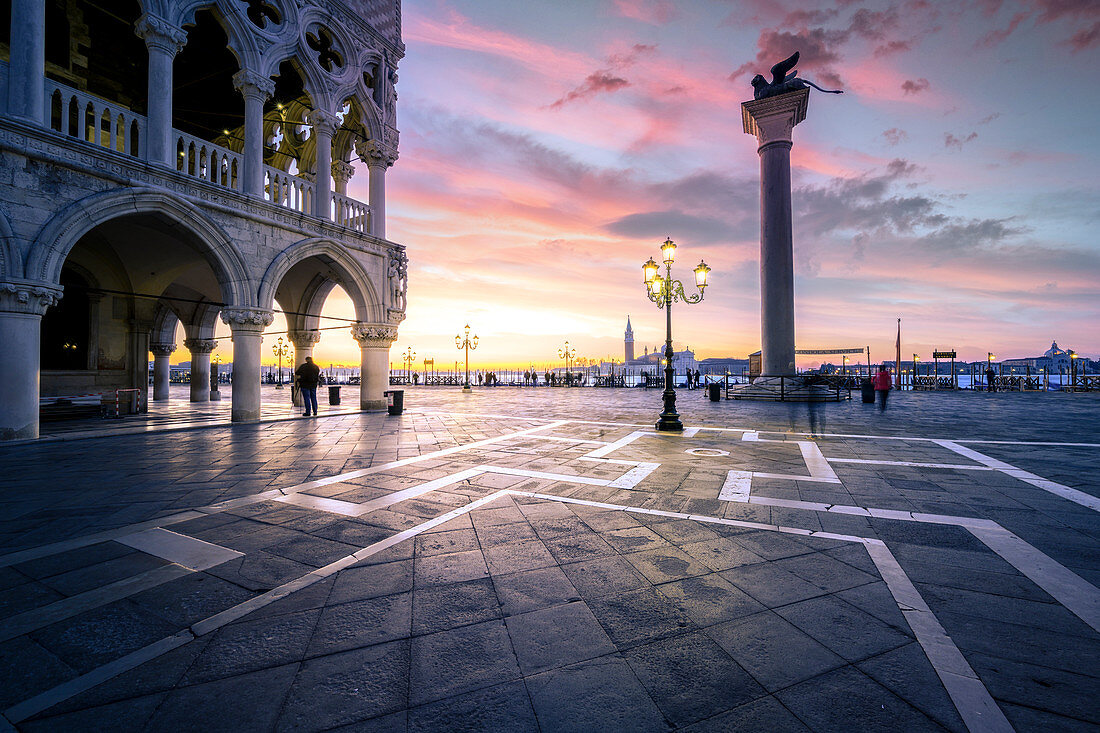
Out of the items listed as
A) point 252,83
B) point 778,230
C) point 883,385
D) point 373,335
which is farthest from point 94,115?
point 883,385

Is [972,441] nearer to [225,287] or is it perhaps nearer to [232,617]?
[232,617]

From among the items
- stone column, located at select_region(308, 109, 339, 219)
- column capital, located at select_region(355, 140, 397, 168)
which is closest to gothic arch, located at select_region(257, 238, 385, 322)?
stone column, located at select_region(308, 109, 339, 219)

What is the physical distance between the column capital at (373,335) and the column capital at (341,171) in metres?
5.76

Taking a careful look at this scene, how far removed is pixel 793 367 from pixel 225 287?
1977 centimetres

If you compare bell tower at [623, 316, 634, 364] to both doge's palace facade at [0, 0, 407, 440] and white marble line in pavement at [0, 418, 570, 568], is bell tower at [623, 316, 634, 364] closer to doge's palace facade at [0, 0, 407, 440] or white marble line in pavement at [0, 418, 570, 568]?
doge's palace facade at [0, 0, 407, 440]

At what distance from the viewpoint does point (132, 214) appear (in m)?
8.89

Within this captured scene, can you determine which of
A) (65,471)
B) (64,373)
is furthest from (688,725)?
(64,373)

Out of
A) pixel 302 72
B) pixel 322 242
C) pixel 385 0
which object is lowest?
pixel 322 242

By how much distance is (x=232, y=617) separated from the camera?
7.57 feet

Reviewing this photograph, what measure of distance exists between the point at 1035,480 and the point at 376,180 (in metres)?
17.1

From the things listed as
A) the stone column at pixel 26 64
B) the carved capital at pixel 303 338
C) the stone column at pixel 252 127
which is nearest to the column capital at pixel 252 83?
the stone column at pixel 252 127

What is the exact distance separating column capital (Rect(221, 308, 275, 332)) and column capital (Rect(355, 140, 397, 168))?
6.84 m

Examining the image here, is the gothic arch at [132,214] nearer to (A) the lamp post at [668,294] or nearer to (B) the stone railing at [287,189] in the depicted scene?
(B) the stone railing at [287,189]

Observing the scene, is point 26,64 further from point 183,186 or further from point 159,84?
point 183,186
